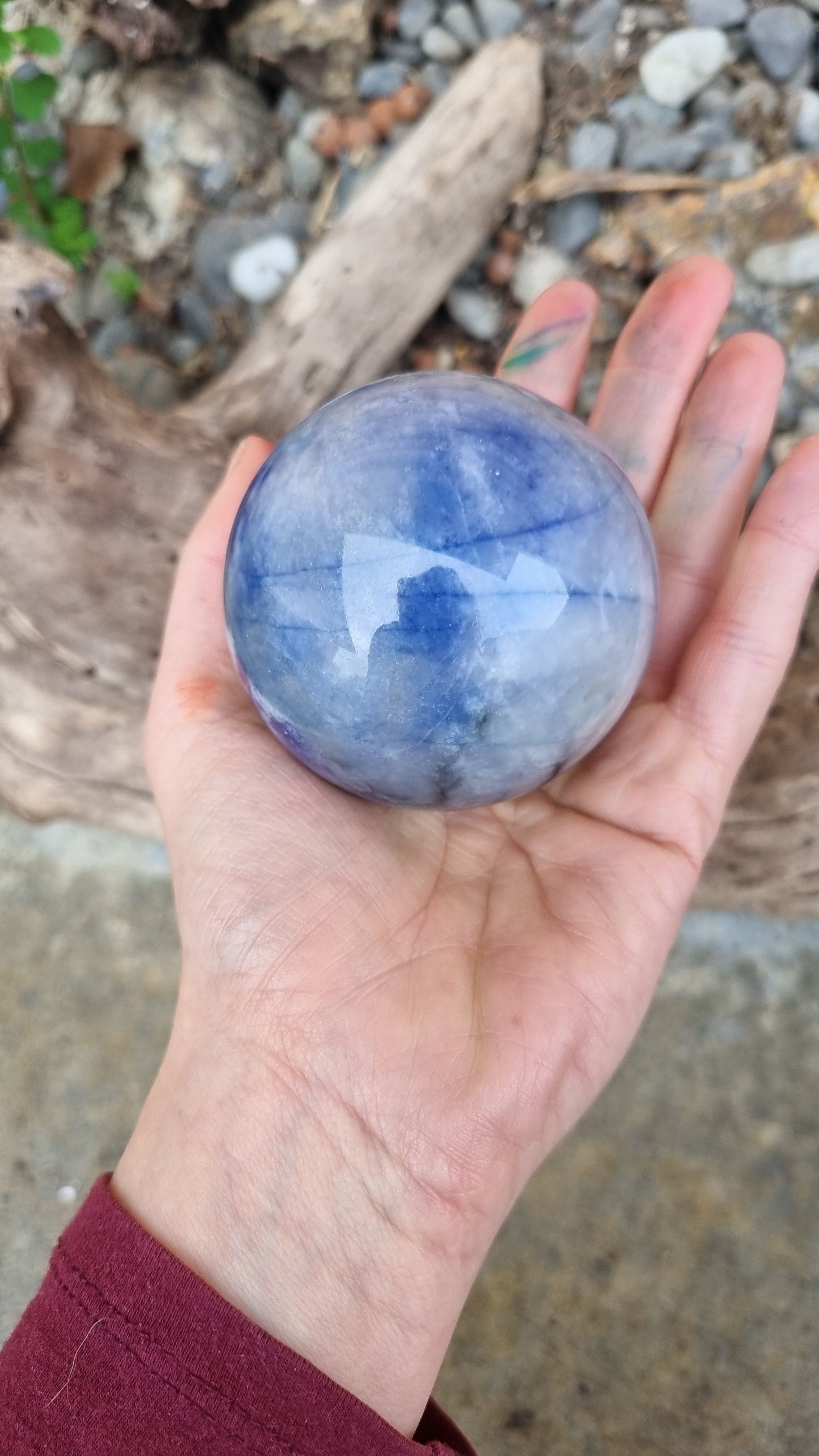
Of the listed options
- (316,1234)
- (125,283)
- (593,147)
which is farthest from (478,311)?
(316,1234)

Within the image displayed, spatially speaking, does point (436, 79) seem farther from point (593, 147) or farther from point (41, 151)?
point (41, 151)

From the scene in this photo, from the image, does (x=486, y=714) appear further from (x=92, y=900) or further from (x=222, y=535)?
(x=92, y=900)

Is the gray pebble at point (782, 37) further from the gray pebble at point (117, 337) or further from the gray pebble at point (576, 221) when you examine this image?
the gray pebble at point (117, 337)

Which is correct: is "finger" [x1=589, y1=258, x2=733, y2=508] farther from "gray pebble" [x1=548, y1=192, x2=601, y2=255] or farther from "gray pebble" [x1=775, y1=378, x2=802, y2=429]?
"gray pebble" [x1=548, y1=192, x2=601, y2=255]

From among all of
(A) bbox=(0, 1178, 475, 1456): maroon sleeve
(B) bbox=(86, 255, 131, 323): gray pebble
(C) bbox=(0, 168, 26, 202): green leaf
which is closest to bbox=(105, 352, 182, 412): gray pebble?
(B) bbox=(86, 255, 131, 323): gray pebble

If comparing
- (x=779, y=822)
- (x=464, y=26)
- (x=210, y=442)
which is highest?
(x=464, y=26)

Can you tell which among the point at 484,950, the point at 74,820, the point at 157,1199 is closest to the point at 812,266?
the point at 484,950
